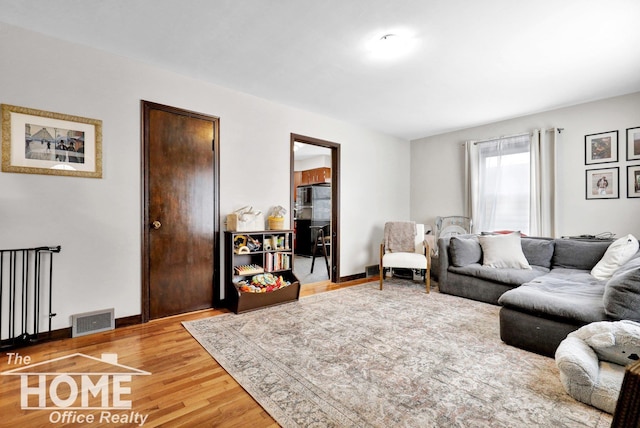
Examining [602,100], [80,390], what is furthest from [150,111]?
[602,100]

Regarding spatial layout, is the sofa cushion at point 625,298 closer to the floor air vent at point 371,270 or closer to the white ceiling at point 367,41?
the white ceiling at point 367,41

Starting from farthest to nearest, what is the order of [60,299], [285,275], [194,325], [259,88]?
[285,275] < [259,88] < [194,325] < [60,299]

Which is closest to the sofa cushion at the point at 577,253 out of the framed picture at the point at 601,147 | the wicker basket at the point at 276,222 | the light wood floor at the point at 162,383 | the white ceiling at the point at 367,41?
the framed picture at the point at 601,147

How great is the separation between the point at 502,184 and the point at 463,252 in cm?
157

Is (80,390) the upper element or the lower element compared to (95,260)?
lower

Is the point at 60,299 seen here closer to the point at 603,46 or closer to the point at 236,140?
the point at 236,140

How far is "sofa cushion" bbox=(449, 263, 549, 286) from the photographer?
11.1 ft

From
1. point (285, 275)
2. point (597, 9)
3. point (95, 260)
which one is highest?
point (597, 9)

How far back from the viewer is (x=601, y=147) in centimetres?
380

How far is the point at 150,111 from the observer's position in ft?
9.70

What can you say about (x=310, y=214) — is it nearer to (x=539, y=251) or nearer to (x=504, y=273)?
(x=504, y=273)

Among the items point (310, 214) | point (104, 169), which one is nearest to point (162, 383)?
point (104, 169)

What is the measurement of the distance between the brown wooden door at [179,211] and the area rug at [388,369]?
0.47 meters

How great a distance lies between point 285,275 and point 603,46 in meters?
3.92
